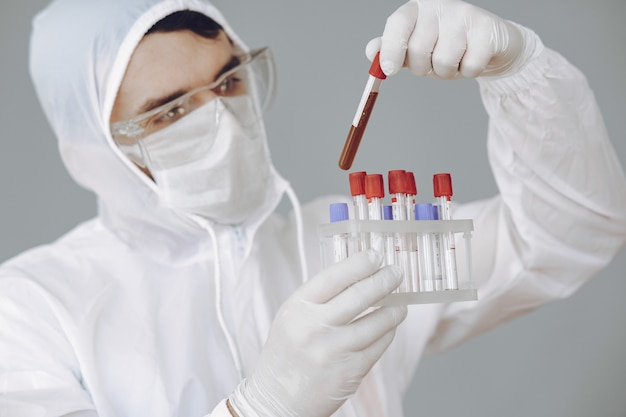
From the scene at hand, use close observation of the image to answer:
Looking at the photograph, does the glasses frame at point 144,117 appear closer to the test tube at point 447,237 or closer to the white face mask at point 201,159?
the white face mask at point 201,159

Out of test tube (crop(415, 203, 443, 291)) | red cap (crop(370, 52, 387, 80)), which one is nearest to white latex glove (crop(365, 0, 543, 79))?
red cap (crop(370, 52, 387, 80))

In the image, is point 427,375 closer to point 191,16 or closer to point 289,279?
point 289,279

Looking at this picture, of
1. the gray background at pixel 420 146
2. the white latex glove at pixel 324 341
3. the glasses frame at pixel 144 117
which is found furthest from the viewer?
the gray background at pixel 420 146

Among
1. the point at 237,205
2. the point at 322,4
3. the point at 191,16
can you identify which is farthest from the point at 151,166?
the point at 322,4

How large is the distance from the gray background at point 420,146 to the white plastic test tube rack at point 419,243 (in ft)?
3.14

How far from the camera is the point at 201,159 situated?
5.06ft

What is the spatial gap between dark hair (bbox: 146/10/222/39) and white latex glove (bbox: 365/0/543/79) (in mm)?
501

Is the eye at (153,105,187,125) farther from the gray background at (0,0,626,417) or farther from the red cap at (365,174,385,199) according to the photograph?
the gray background at (0,0,626,417)

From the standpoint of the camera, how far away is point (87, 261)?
5.30 ft

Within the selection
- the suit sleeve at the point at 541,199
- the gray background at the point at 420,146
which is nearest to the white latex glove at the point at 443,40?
the suit sleeve at the point at 541,199

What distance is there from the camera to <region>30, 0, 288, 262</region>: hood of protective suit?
1.53 m

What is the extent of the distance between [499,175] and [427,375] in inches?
35.6

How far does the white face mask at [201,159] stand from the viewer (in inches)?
60.5

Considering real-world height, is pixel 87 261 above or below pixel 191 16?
below
